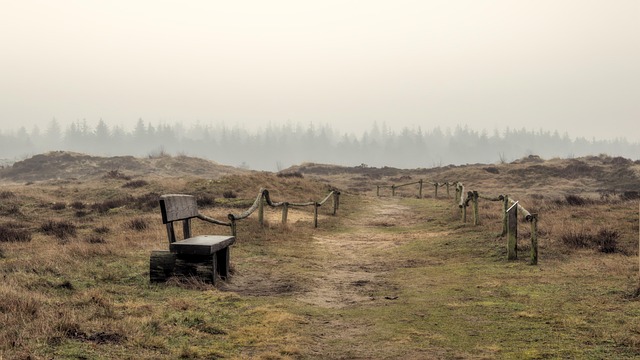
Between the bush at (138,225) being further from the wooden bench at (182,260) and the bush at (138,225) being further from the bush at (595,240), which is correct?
the bush at (595,240)

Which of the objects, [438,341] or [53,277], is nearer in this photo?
[438,341]

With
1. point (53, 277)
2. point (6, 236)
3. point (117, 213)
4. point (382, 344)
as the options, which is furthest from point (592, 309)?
point (117, 213)

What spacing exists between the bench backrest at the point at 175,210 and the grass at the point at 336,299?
99cm

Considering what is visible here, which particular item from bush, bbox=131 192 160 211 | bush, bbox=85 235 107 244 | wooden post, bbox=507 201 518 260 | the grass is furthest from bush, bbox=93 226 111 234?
wooden post, bbox=507 201 518 260

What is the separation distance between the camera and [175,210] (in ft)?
26.5

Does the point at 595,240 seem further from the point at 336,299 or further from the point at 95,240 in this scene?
the point at 95,240

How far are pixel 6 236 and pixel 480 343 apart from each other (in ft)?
44.7

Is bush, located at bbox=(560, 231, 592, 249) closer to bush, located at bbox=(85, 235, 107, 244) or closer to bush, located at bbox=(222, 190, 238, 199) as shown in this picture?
bush, located at bbox=(85, 235, 107, 244)

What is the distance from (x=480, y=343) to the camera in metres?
5.05

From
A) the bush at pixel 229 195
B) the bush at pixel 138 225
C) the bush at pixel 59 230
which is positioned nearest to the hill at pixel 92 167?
the bush at pixel 229 195

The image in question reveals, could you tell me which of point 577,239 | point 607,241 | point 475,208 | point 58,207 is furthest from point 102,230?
point 607,241

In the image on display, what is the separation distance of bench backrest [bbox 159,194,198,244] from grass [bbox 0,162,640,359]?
99 cm

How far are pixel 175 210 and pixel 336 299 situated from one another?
312 centimetres

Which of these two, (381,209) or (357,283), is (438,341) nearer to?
(357,283)
